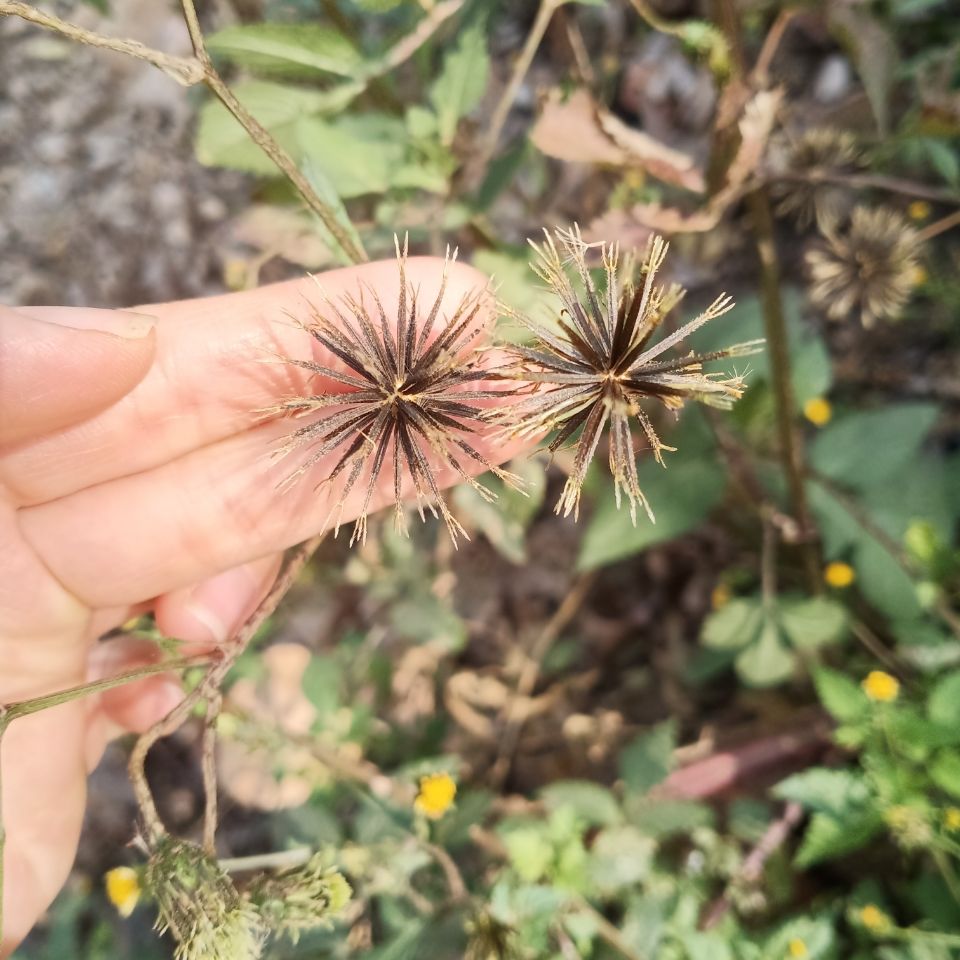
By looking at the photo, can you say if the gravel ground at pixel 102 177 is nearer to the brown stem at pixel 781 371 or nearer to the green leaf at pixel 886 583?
the brown stem at pixel 781 371

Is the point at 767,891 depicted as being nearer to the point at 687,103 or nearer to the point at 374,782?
the point at 374,782

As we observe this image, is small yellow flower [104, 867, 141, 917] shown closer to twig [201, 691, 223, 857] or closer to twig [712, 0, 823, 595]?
twig [201, 691, 223, 857]

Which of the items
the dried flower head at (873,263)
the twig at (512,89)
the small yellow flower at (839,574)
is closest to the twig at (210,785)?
the twig at (512,89)

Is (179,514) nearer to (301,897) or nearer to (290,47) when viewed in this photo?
(301,897)

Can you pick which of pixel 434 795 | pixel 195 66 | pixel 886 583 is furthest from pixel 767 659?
pixel 195 66

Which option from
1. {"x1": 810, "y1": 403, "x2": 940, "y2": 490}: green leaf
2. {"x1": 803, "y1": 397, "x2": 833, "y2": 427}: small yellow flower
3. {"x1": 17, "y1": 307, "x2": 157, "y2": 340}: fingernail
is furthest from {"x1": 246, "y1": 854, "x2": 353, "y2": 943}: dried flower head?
{"x1": 803, "y1": 397, "x2": 833, "y2": 427}: small yellow flower

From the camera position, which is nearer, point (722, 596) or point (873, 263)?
point (873, 263)

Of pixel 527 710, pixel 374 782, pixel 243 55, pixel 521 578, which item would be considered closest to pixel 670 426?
pixel 521 578
